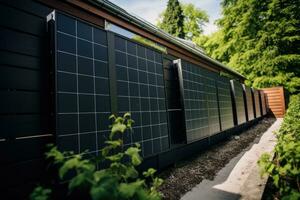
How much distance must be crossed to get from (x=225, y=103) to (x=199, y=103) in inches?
117

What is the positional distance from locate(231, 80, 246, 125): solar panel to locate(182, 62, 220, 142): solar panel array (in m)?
2.86

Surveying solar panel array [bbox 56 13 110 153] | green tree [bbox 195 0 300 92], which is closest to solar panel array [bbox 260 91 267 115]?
green tree [bbox 195 0 300 92]

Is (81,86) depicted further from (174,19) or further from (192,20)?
(192,20)

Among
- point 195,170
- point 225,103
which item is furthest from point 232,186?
point 225,103

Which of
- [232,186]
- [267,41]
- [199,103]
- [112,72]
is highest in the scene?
[267,41]

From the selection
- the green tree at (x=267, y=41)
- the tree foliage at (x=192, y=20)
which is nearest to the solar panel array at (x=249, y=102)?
the green tree at (x=267, y=41)

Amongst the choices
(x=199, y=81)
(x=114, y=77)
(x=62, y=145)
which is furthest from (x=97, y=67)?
(x=199, y=81)

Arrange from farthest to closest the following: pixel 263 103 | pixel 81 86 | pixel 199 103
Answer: pixel 263 103, pixel 199 103, pixel 81 86

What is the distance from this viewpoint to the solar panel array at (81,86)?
2.59m

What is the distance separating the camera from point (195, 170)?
4.58 m

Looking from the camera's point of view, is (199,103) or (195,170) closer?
(195,170)

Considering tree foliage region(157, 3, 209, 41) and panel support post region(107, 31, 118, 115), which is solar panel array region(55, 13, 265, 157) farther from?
tree foliage region(157, 3, 209, 41)

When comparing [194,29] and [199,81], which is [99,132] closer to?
[199,81]

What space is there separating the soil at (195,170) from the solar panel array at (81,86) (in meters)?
1.66
